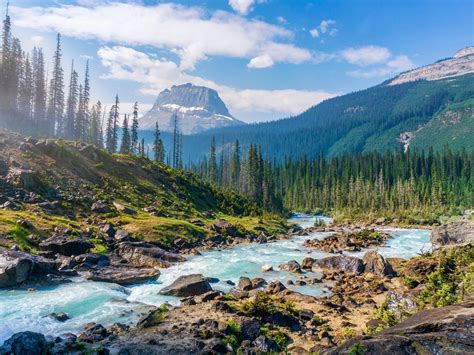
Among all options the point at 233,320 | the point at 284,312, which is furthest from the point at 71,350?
the point at 284,312

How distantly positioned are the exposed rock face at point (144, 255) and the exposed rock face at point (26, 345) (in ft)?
68.8

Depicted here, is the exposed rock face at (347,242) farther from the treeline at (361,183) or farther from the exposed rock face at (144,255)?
the treeline at (361,183)

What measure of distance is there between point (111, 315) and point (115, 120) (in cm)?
9676

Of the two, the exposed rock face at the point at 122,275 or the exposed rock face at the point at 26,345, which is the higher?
the exposed rock face at the point at 26,345

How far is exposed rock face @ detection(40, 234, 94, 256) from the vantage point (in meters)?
36.0

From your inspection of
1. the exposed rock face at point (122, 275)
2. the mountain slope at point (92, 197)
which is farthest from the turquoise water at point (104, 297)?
the mountain slope at point (92, 197)

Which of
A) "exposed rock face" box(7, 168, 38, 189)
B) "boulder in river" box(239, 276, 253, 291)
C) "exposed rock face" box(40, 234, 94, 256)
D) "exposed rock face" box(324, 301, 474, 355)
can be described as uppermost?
"exposed rock face" box(7, 168, 38, 189)

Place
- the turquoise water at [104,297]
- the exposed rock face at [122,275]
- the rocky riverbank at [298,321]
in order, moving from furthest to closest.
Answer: the exposed rock face at [122,275] → the turquoise water at [104,297] → the rocky riverbank at [298,321]

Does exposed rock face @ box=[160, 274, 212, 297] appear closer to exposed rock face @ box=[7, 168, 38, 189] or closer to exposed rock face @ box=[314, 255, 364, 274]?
exposed rock face @ box=[314, 255, 364, 274]

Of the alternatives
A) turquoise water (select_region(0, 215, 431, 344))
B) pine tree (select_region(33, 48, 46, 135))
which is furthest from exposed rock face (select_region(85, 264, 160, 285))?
pine tree (select_region(33, 48, 46, 135))

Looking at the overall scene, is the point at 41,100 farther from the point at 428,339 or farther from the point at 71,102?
Result: the point at 428,339

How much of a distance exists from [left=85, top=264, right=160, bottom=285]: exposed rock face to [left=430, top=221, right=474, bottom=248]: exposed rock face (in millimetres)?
45628

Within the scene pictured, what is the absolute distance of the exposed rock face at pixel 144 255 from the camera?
38750 mm

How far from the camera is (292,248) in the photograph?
55.5 m
